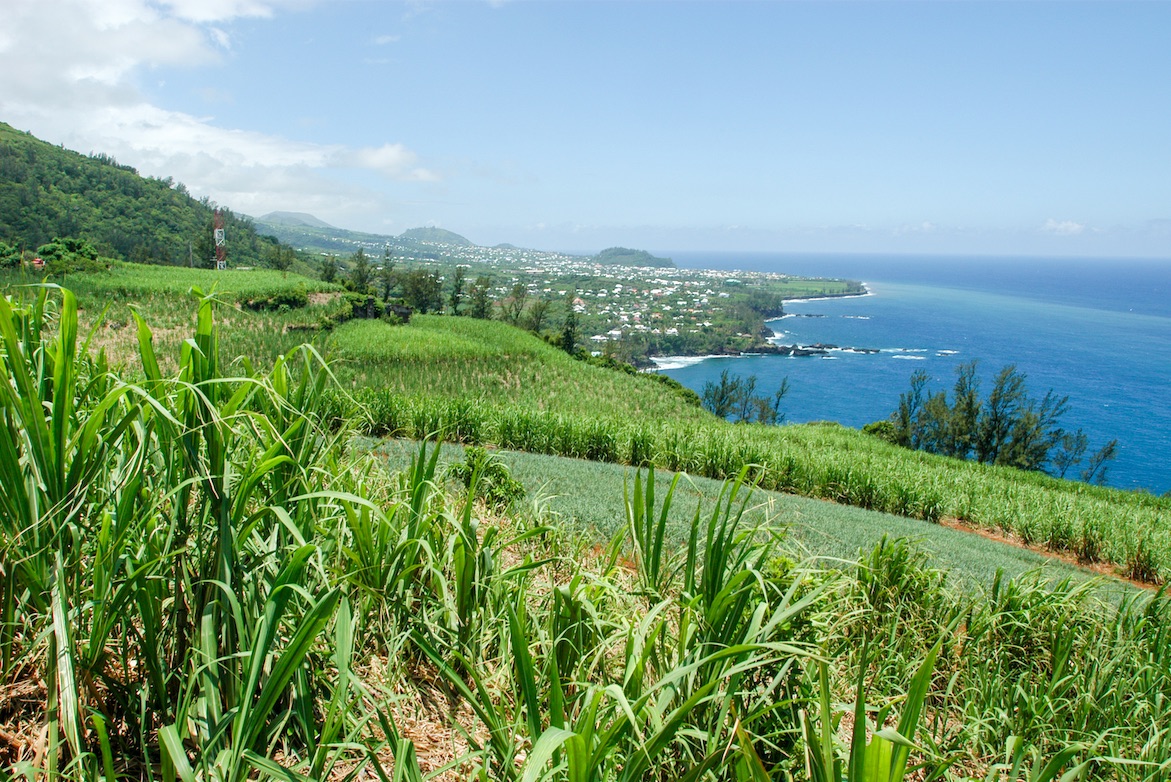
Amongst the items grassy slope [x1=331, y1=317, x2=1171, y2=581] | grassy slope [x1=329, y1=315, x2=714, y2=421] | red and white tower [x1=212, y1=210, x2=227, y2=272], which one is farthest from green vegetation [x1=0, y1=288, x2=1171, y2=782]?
red and white tower [x1=212, y1=210, x2=227, y2=272]

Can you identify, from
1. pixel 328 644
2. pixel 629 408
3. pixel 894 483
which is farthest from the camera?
pixel 629 408

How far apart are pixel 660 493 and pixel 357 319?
26.6m

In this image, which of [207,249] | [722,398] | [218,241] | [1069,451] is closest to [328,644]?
[218,241]

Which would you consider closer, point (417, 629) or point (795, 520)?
point (417, 629)

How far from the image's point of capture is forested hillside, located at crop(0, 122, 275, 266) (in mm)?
52875

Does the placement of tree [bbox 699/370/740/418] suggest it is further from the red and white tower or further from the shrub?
the shrub

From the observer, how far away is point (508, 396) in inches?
802

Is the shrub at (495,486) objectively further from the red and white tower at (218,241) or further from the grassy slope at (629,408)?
the red and white tower at (218,241)

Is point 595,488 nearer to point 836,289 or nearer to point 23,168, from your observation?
point 23,168

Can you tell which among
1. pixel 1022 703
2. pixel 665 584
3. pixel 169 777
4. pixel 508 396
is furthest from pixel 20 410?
pixel 508 396

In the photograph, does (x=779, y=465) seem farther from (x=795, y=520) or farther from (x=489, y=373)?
(x=489, y=373)

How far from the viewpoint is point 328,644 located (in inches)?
72.7

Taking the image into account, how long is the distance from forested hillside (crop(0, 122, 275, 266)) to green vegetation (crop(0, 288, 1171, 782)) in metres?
60.0

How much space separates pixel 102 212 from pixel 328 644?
77237 millimetres
